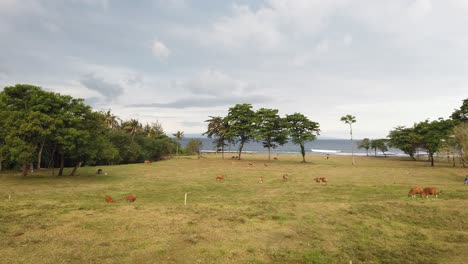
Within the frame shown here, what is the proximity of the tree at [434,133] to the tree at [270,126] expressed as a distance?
29.4 metres

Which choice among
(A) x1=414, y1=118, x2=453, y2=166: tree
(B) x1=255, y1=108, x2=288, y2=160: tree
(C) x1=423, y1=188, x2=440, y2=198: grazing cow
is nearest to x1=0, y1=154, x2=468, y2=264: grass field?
(C) x1=423, y1=188, x2=440, y2=198: grazing cow

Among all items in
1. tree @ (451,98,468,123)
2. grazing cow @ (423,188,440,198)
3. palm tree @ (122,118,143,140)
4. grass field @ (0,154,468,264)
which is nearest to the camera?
grass field @ (0,154,468,264)

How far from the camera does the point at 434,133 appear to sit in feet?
185

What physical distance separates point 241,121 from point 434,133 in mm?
42466

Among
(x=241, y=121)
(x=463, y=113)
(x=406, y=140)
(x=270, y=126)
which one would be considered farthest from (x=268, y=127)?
(x=463, y=113)

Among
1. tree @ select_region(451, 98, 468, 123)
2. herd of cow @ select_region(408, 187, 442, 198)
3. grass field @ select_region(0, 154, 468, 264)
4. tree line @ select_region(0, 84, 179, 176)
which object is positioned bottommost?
grass field @ select_region(0, 154, 468, 264)

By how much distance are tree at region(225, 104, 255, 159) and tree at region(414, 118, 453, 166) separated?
3739 cm

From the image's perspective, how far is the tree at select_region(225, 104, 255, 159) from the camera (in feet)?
225

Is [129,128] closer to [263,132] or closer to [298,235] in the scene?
[263,132]

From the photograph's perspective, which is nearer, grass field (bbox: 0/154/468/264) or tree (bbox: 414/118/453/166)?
grass field (bbox: 0/154/468/264)

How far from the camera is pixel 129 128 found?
75.9m

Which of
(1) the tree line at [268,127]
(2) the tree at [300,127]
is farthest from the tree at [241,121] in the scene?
(2) the tree at [300,127]

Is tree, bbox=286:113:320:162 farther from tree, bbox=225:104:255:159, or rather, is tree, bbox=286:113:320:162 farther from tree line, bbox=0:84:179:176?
tree line, bbox=0:84:179:176

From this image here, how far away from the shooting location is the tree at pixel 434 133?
179 ft
